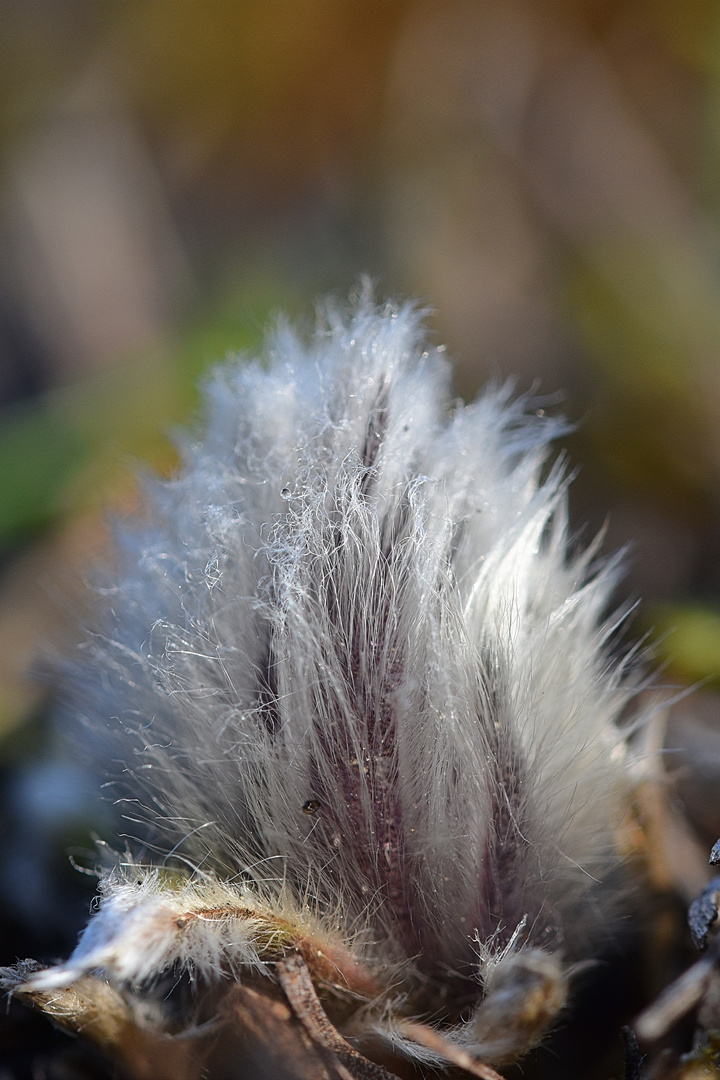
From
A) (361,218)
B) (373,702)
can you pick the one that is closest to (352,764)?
(373,702)

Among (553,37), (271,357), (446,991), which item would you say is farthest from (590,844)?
(553,37)

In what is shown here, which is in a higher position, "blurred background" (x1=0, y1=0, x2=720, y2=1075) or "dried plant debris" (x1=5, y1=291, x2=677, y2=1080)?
"blurred background" (x1=0, y1=0, x2=720, y2=1075)

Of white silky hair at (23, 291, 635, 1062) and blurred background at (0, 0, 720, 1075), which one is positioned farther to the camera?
blurred background at (0, 0, 720, 1075)

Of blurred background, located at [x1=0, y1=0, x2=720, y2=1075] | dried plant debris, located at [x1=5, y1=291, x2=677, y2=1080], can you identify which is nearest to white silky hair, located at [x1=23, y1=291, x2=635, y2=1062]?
dried plant debris, located at [x1=5, y1=291, x2=677, y2=1080]

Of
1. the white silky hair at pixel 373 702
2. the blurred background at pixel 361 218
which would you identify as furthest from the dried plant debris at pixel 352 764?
the blurred background at pixel 361 218

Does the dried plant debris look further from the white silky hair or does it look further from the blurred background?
the blurred background

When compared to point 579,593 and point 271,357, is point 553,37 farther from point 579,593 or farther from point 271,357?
point 579,593
